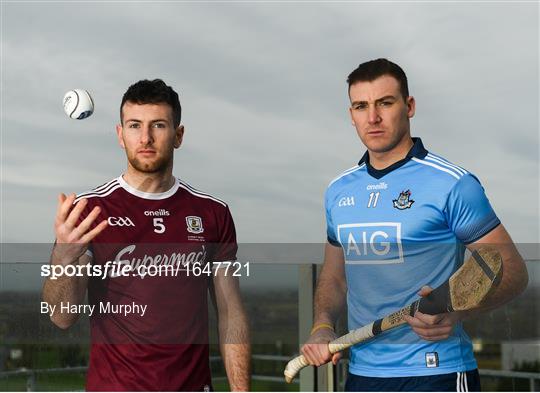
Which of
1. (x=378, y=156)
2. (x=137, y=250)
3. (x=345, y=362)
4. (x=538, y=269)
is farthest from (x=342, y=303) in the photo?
(x=345, y=362)

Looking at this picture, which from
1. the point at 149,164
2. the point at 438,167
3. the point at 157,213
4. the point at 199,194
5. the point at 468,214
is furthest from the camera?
the point at 199,194

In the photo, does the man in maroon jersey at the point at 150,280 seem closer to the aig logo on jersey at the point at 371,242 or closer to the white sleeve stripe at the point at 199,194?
the white sleeve stripe at the point at 199,194

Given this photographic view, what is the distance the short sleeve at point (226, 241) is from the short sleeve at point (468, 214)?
5.05ft

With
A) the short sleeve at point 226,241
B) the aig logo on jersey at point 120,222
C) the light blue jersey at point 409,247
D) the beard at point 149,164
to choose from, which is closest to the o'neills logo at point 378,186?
the light blue jersey at point 409,247

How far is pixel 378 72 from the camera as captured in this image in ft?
16.9

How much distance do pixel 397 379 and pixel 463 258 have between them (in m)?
0.83

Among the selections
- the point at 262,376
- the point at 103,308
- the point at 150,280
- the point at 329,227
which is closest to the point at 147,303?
the point at 150,280

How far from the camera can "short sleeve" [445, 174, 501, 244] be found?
184 inches

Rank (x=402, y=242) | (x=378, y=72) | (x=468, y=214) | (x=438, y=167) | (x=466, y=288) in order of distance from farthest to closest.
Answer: (x=378, y=72), (x=438, y=167), (x=402, y=242), (x=468, y=214), (x=466, y=288)

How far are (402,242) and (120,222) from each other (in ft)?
6.14

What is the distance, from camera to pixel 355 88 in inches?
203

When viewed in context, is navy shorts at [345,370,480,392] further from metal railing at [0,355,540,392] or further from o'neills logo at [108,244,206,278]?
metal railing at [0,355,540,392]

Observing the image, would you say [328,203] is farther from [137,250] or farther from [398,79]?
[137,250]

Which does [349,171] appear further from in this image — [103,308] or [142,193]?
[103,308]
